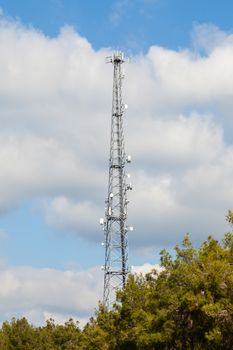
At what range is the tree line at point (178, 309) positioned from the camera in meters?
35.8

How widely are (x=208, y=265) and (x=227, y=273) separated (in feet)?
4.10

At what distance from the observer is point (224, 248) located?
132ft

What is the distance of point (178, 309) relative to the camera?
40719 millimetres

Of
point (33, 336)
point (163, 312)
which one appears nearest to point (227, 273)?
point (163, 312)

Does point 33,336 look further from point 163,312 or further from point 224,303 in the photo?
point 224,303

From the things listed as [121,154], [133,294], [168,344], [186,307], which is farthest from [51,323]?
[186,307]

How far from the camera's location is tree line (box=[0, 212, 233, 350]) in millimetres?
35781

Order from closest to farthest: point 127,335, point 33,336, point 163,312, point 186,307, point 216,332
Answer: point 216,332 < point 186,307 < point 163,312 < point 127,335 < point 33,336

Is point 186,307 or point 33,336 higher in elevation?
point 33,336

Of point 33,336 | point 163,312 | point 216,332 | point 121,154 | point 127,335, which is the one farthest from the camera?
point 33,336

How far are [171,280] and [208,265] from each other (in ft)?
19.0

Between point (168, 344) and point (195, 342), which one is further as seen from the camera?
point (168, 344)

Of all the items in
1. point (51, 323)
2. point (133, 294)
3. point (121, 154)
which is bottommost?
point (133, 294)

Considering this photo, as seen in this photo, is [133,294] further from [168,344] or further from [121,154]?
[121,154]
